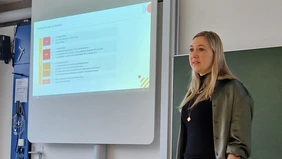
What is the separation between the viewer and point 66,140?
10.6 ft

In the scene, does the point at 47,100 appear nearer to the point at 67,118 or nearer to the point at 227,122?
the point at 67,118

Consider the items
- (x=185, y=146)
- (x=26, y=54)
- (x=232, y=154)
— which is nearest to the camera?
(x=232, y=154)

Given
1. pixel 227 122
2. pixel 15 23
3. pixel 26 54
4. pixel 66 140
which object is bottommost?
pixel 66 140

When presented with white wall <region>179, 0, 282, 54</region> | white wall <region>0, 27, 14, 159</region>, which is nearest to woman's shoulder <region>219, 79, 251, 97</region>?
white wall <region>179, 0, 282, 54</region>

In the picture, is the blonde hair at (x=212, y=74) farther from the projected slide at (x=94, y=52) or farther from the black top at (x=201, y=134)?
the projected slide at (x=94, y=52)

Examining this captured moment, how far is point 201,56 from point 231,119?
0.43 metres

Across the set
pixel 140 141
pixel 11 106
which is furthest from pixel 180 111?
pixel 11 106

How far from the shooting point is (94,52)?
319cm

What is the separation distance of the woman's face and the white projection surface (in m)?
0.41

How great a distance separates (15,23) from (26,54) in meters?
0.40

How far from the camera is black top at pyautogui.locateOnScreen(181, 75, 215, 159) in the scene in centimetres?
233

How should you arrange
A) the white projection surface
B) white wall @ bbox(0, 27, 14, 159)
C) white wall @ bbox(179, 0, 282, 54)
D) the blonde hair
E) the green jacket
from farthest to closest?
white wall @ bbox(0, 27, 14, 159)
the white projection surface
white wall @ bbox(179, 0, 282, 54)
the blonde hair
the green jacket

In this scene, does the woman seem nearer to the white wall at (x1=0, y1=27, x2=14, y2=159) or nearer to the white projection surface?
the white projection surface

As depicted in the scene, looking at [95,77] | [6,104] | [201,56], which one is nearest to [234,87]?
[201,56]
